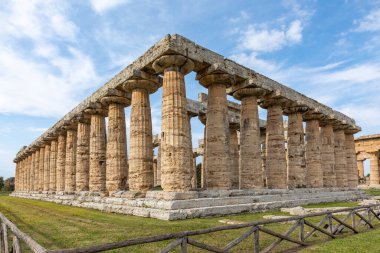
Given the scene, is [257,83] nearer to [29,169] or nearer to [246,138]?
[246,138]

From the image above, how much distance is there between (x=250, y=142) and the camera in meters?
19.4

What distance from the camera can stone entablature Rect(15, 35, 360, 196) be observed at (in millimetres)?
15492

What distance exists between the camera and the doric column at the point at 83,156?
24.6 meters

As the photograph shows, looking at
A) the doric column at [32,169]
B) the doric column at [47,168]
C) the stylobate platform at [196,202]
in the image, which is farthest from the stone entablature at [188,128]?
the doric column at [32,169]

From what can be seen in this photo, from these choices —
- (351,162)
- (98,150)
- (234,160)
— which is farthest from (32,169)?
(351,162)

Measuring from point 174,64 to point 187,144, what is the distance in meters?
4.07

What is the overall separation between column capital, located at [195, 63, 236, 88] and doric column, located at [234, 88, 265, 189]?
8.27 feet

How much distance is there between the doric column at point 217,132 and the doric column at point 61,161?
18311 millimetres

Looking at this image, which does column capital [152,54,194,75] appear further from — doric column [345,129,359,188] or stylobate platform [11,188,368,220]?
doric column [345,129,359,188]

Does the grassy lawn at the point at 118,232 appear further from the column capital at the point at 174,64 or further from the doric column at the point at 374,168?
the doric column at the point at 374,168

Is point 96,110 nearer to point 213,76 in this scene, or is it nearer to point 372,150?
point 213,76

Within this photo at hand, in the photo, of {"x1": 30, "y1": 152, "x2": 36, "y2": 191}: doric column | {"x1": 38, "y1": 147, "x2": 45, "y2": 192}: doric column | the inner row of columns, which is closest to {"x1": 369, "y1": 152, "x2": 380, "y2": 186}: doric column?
the inner row of columns

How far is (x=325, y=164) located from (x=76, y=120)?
21.5 metres

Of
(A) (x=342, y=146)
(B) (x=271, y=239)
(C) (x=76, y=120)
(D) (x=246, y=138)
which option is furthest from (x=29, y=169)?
(B) (x=271, y=239)
